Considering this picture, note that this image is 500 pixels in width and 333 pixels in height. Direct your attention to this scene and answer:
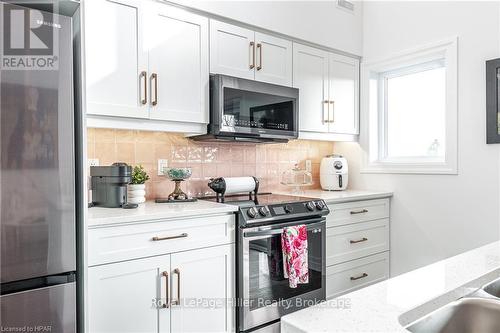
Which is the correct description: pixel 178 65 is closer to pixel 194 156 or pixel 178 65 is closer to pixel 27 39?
pixel 194 156

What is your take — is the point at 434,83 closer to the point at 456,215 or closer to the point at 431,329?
the point at 456,215

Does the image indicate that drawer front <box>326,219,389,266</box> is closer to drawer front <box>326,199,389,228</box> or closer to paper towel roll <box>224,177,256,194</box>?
drawer front <box>326,199,389,228</box>

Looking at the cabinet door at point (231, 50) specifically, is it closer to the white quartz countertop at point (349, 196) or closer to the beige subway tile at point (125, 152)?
the beige subway tile at point (125, 152)

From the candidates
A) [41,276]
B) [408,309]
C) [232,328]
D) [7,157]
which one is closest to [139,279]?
[41,276]

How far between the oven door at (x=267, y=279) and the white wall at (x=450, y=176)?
1.03 metres

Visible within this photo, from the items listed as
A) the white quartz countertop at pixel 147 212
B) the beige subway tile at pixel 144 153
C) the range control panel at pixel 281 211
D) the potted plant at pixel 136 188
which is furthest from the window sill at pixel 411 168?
the potted plant at pixel 136 188

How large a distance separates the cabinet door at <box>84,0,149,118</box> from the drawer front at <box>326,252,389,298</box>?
5.86 ft

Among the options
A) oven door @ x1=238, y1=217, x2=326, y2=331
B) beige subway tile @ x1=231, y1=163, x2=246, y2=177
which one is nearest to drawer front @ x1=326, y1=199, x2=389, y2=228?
oven door @ x1=238, y1=217, x2=326, y2=331

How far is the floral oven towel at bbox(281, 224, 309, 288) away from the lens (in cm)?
221

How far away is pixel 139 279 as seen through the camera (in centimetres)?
176

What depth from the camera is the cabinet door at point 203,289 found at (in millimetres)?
1893

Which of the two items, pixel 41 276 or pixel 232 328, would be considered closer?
pixel 41 276

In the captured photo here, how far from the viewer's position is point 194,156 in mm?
2672

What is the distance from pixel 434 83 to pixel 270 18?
1.48 m
